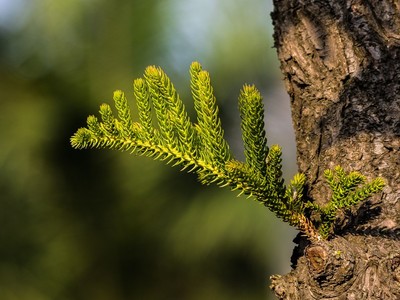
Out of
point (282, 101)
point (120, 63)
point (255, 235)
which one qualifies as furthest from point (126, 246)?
point (282, 101)

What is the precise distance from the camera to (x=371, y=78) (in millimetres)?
658

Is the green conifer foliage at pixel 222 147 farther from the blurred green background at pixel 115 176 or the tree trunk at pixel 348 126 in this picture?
the blurred green background at pixel 115 176

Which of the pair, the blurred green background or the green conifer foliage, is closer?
the green conifer foliage

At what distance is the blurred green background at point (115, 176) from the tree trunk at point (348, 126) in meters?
A: 1.10

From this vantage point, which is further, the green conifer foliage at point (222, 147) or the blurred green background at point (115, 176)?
the blurred green background at point (115, 176)

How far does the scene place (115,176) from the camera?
177 centimetres

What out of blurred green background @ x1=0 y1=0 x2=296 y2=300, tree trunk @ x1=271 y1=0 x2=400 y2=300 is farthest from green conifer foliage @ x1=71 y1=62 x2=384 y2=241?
blurred green background @ x1=0 y1=0 x2=296 y2=300

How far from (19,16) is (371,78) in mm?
1518

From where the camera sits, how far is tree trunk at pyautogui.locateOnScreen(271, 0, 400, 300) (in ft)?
1.92

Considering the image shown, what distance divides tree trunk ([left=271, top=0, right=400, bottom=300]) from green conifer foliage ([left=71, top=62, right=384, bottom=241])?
28mm

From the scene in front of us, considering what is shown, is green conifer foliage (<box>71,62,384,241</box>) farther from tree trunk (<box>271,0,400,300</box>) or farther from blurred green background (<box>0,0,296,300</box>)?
blurred green background (<box>0,0,296,300</box>)

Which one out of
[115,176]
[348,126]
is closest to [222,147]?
[348,126]

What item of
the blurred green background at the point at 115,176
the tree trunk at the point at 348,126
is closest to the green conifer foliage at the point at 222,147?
the tree trunk at the point at 348,126

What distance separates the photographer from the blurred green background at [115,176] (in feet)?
5.72
